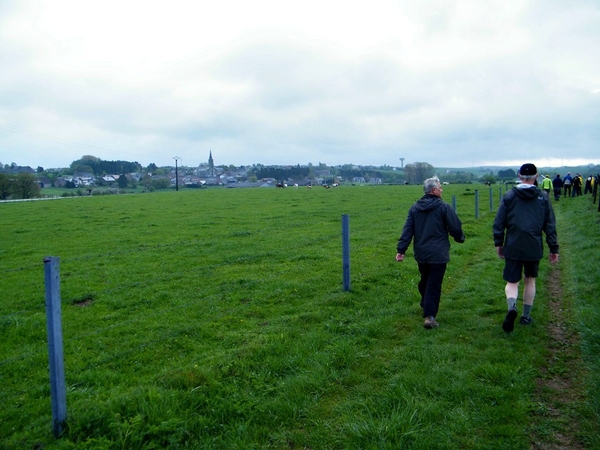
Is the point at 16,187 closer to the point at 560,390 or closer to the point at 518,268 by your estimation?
the point at 518,268

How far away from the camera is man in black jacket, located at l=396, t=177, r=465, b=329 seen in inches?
275

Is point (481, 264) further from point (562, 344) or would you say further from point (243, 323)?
→ point (243, 323)

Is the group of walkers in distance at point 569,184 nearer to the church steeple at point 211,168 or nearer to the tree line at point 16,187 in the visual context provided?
the tree line at point 16,187

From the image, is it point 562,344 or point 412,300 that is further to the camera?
point 412,300

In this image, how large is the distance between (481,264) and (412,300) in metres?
3.83

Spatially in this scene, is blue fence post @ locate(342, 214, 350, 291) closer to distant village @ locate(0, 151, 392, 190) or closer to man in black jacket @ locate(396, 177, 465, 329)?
man in black jacket @ locate(396, 177, 465, 329)

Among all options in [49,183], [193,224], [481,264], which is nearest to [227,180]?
[49,183]

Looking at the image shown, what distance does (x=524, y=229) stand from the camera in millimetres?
6531

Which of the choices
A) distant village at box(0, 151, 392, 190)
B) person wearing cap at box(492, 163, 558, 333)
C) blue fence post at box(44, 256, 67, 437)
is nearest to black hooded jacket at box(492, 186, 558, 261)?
person wearing cap at box(492, 163, 558, 333)

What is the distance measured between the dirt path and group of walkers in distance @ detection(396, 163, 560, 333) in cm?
55

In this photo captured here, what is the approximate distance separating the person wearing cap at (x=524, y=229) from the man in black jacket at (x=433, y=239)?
0.62 meters

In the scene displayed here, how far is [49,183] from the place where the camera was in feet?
394

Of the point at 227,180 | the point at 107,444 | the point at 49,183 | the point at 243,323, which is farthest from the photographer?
the point at 227,180

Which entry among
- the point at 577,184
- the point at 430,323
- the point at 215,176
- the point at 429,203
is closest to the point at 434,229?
the point at 429,203
